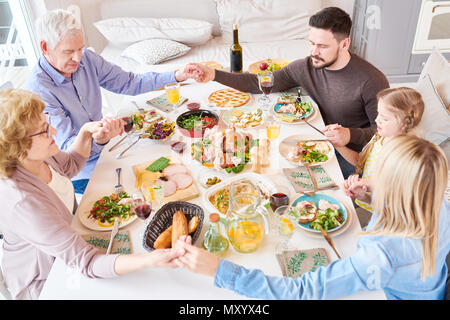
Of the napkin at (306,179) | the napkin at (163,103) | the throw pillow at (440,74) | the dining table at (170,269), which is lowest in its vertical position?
the dining table at (170,269)

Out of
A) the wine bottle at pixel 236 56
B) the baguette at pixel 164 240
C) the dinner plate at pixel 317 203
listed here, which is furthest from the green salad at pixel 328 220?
the wine bottle at pixel 236 56

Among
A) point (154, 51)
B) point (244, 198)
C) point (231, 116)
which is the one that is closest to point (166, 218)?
point (244, 198)

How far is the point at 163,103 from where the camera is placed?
219 cm

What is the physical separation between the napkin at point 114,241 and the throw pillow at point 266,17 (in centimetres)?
293

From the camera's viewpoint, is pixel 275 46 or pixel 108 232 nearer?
pixel 108 232

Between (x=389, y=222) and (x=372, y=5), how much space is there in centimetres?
334

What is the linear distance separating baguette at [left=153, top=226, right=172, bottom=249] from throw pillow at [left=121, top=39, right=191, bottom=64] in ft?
7.74

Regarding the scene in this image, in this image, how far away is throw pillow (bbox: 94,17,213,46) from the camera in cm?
358

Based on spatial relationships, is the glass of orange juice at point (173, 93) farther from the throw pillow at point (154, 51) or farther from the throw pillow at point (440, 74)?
the throw pillow at point (440, 74)

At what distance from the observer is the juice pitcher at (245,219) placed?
123 cm

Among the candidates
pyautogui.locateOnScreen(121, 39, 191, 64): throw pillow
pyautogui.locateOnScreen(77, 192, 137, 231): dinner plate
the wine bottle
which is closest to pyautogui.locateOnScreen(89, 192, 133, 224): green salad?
pyautogui.locateOnScreen(77, 192, 137, 231): dinner plate

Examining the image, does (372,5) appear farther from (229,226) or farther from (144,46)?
(229,226)

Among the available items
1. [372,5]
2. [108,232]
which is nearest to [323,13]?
[108,232]
